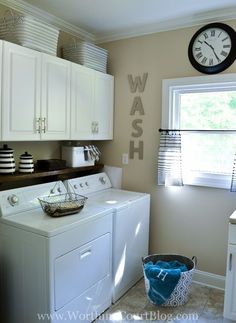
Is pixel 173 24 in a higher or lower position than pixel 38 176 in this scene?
higher

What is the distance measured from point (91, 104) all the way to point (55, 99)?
51cm

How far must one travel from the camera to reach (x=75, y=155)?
115 inches

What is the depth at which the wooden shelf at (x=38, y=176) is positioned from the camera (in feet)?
7.42

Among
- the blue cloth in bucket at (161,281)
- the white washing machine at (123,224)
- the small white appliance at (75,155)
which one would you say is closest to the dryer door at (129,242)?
the white washing machine at (123,224)

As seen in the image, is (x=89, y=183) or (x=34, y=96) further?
(x=89, y=183)

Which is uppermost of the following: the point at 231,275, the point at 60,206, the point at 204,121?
the point at 204,121

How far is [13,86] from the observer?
6.98 ft

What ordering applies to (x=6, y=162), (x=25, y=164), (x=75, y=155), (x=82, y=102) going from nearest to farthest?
(x=6, y=162), (x=25, y=164), (x=82, y=102), (x=75, y=155)

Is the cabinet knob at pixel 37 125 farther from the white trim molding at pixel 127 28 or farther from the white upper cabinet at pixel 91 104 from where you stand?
the white trim molding at pixel 127 28

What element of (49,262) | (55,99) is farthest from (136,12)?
(49,262)

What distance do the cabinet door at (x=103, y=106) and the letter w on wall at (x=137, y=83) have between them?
0.73ft

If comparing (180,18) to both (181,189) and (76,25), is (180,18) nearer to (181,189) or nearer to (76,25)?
(76,25)

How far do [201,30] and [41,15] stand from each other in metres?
1.48

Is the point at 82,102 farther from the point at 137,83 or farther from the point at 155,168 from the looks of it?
the point at 155,168
